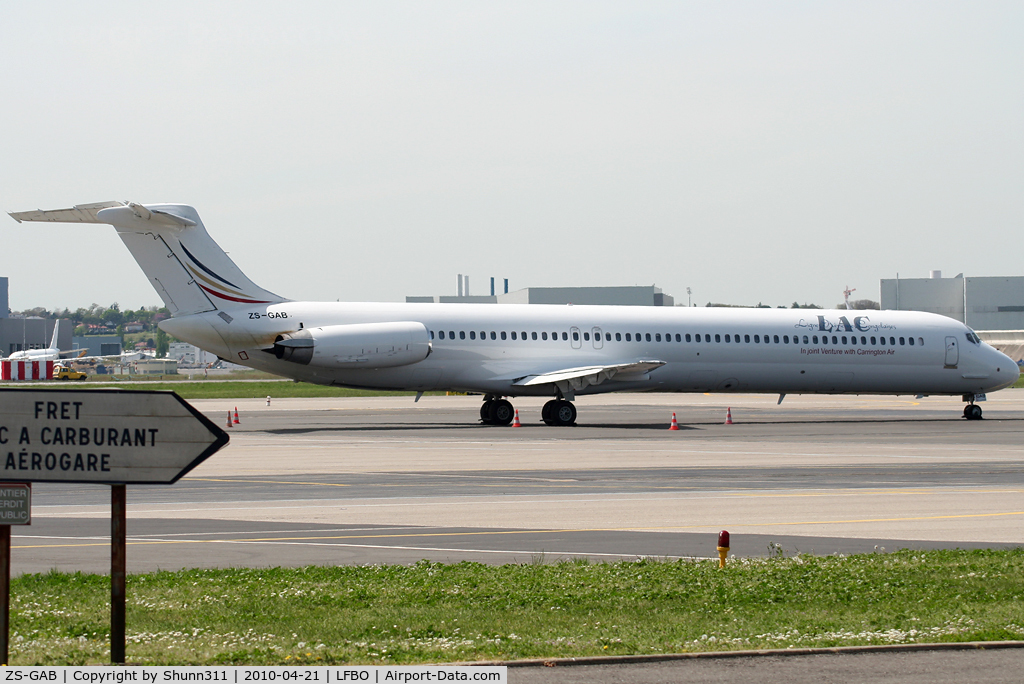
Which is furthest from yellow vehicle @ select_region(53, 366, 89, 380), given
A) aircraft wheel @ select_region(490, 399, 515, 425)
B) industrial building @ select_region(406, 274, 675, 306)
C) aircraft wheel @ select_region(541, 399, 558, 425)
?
aircraft wheel @ select_region(541, 399, 558, 425)

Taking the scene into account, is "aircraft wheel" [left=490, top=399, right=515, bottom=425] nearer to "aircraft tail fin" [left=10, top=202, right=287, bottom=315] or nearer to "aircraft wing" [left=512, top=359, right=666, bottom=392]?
"aircraft wing" [left=512, top=359, right=666, bottom=392]

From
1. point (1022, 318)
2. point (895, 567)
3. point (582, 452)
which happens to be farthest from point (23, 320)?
point (895, 567)

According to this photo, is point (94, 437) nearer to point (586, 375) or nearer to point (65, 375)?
point (586, 375)

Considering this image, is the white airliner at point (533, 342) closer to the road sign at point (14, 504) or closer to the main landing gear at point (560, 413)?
the main landing gear at point (560, 413)

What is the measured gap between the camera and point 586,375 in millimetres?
35500

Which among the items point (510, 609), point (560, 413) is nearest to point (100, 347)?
point (560, 413)

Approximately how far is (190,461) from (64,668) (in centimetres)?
149

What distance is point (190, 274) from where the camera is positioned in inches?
1305

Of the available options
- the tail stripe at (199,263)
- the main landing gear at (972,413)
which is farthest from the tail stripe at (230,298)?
the main landing gear at (972,413)

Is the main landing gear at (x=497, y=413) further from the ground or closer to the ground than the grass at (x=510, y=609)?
further from the ground

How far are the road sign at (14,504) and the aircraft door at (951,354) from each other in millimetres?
38413

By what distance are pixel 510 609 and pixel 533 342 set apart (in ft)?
91.9

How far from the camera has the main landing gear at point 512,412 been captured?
36.5 meters

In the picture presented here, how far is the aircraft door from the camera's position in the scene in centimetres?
4069
